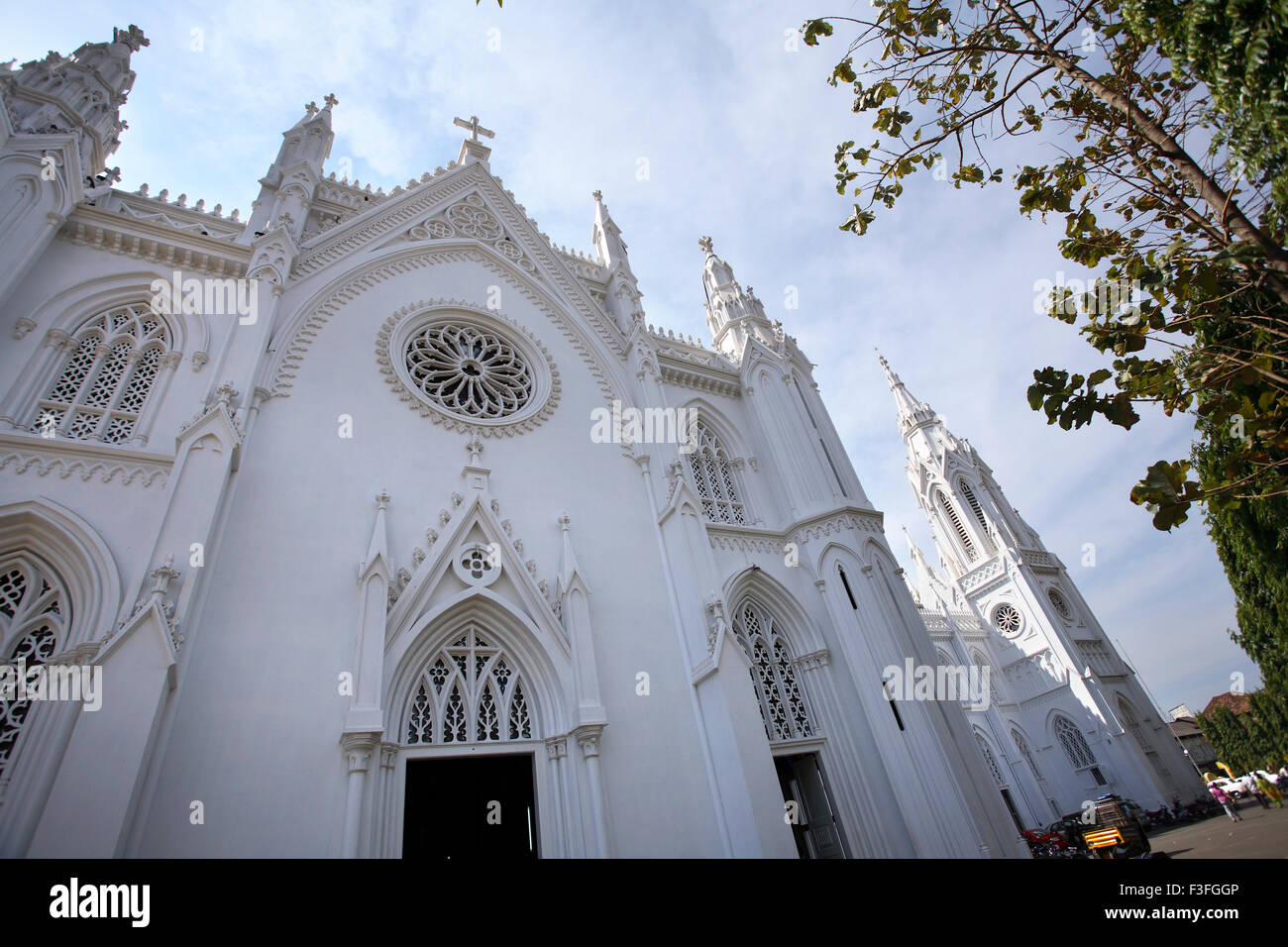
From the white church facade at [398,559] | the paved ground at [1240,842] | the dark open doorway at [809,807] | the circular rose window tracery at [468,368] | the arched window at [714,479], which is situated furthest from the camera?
the arched window at [714,479]

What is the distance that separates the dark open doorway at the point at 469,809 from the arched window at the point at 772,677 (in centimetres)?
476

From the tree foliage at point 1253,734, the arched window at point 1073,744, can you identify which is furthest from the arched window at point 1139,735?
the tree foliage at point 1253,734

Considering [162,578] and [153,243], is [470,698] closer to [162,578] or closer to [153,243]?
[162,578]

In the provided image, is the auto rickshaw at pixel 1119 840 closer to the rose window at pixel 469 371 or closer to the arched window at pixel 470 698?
the arched window at pixel 470 698

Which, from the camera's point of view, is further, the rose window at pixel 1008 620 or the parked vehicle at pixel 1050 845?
the rose window at pixel 1008 620

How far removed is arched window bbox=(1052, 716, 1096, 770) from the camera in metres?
33.9

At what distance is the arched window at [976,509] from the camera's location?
41688 millimetres

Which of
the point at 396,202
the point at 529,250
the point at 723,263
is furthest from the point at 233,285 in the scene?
the point at 723,263

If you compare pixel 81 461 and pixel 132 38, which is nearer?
pixel 81 461

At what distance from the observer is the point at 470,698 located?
9.38 metres

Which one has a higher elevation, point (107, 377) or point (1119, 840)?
point (107, 377)

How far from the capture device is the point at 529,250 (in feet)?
52.3

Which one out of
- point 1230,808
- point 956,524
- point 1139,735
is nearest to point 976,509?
point 956,524

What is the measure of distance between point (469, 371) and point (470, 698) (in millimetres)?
7052
